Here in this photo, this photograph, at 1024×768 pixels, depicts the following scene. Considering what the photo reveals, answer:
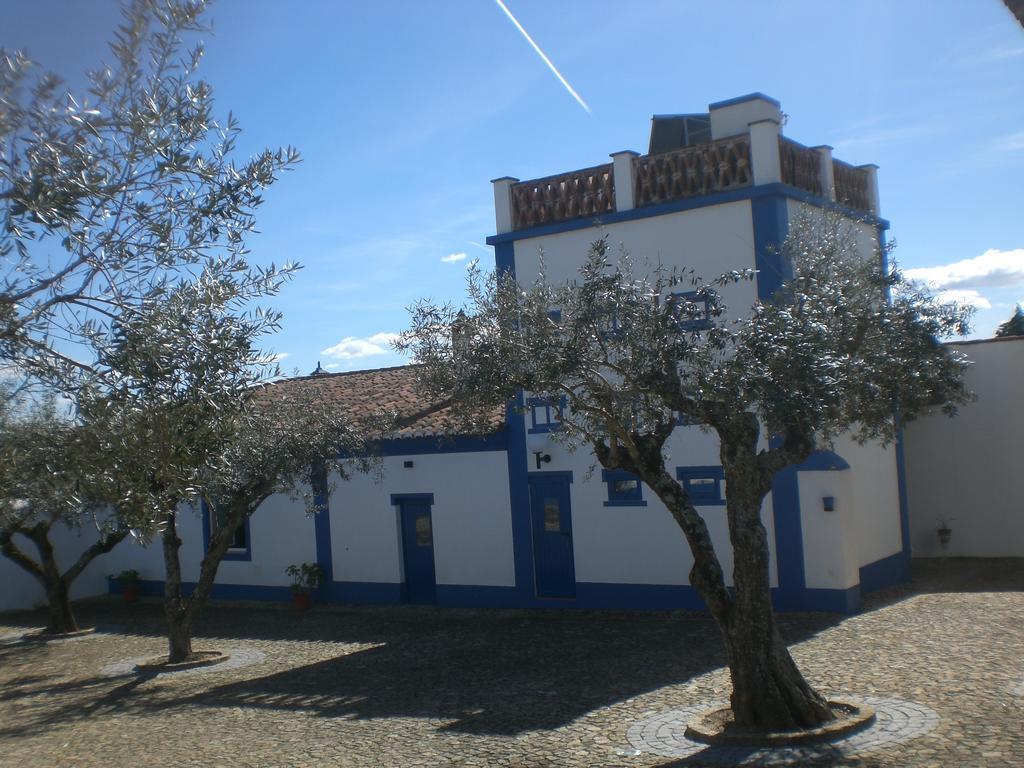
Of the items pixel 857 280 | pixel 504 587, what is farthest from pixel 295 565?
pixel 857 280

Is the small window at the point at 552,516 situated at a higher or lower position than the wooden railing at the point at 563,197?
lower

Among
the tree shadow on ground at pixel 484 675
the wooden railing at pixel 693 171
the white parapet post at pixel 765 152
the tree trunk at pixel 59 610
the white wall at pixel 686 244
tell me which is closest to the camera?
the tree shadow on ground at pixel 484 675

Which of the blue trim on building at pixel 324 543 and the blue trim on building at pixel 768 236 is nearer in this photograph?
the blue trim on building at pixel 768 236

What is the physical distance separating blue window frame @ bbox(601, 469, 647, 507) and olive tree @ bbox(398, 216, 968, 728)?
5.51m

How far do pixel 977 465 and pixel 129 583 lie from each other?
17.6 m

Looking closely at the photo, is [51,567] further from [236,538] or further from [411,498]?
[411,498]

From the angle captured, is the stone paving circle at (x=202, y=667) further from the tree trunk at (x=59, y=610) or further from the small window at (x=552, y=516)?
the small window at (x=552, y=516)

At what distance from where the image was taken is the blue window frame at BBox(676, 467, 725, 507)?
14.2 metres

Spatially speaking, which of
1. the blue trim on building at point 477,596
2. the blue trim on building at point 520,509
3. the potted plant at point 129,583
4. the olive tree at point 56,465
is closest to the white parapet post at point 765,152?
the blue trim on building at point 520,509

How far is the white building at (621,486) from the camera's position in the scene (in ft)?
45.0

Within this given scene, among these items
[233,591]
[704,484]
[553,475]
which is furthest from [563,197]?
[233,591]

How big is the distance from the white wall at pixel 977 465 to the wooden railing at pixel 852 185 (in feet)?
11.9

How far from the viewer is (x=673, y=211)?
47.5 ft

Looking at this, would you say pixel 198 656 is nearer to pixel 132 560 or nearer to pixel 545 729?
pixel 545 729
